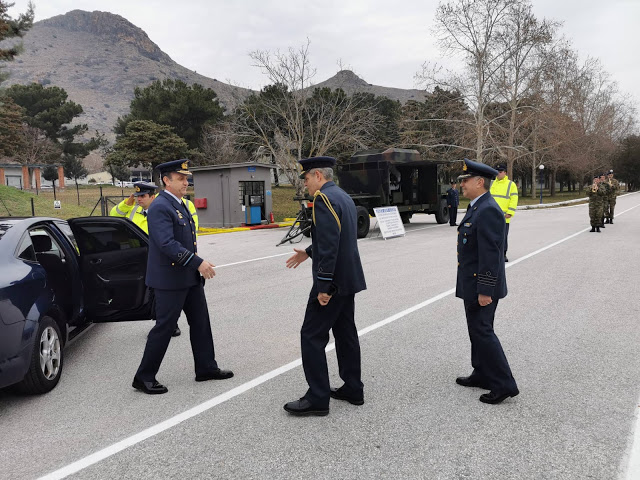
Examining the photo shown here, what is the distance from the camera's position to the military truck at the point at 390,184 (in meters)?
16.9

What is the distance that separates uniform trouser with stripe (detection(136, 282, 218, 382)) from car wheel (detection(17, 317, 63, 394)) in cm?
70

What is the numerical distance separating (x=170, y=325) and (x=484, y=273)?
2353mm

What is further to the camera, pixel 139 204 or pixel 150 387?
pixel 139 204

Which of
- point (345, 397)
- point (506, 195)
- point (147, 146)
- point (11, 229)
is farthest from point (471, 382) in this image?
point (147, 146)

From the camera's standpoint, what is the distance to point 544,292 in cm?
728

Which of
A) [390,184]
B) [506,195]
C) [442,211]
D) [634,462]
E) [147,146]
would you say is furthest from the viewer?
[147,146]

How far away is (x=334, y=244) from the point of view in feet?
11.0

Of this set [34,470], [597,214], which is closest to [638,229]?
[597,214]

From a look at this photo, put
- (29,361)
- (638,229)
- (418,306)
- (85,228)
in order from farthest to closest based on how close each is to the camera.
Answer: (638,229) < (418,306) < (85,228) < (29,361)

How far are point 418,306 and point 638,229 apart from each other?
1368 cm

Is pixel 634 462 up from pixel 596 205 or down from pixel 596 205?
down

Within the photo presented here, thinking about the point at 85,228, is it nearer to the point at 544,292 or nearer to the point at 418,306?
the point at 418,306

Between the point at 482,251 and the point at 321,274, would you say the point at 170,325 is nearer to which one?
the point at 321,274

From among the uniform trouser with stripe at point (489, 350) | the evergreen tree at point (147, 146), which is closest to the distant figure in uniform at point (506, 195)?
the uniform trouser with stripe at point (489, 350)
